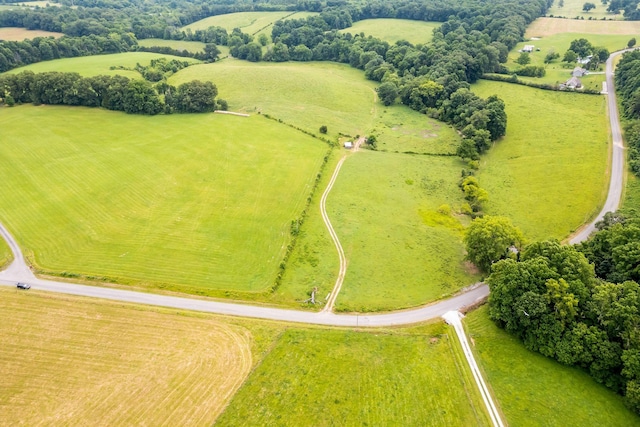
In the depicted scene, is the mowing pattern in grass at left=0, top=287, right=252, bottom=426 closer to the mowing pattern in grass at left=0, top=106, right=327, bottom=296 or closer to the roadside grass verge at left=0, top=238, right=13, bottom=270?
the roadside grass verge at left=0, top=238, right=13, bottom=270

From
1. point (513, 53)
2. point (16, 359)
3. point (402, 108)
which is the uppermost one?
point (513, 53)

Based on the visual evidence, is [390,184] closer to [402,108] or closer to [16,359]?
[402,108]

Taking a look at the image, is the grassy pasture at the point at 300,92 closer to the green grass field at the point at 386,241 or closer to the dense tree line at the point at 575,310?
the green grass field at the point at 386,241

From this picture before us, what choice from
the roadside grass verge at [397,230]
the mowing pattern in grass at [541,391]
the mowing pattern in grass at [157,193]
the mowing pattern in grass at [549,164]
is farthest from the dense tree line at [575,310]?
the mowing pattern in grass at [157,193]

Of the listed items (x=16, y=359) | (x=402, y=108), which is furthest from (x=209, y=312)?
(x=402, y=108)

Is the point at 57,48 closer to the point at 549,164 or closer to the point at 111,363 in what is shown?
the point at 111,363

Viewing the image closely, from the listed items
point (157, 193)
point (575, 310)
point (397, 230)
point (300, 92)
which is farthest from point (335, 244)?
point (300, 92)
